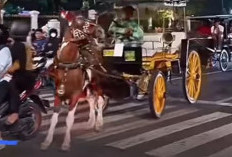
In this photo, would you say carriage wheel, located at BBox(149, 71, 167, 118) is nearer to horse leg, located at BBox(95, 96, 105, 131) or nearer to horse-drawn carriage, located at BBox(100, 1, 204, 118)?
horse-drawn carriage, located at BBox(100, 1, 204, 118)

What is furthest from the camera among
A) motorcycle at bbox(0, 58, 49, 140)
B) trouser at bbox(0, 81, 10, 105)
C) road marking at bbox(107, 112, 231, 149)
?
road marking at bbox(107, 112, 231, 149)

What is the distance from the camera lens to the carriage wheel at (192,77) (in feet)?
34.5

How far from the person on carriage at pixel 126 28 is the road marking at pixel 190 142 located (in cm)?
202

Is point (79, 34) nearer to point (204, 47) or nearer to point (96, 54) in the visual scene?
point (96, 54)

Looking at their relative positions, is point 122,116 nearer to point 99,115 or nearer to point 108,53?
point 108,53

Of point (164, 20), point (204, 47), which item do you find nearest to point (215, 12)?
point (204, 47)

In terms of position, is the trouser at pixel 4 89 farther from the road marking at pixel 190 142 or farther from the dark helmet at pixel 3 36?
the road marking at pixel 190 142

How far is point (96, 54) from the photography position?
7.76 metres

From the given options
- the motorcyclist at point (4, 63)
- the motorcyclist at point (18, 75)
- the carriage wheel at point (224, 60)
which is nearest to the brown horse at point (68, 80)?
the motorcyclist at point (18, 75)

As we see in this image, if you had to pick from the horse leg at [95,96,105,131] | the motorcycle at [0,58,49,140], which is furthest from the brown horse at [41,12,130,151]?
the horse leg at [95,96,105,131]

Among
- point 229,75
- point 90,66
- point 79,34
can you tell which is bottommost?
point 229,75

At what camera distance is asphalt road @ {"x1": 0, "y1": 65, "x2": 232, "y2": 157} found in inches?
267

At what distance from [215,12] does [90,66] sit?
15.8 meters

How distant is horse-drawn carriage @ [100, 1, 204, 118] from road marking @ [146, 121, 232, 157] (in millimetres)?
1267
